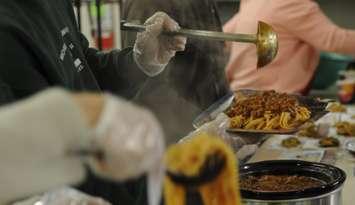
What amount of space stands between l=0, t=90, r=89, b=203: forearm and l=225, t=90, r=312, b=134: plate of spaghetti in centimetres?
108

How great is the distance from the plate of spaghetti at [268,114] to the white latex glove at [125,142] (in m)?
1.04

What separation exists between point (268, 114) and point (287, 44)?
0.94m

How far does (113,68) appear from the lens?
163cm

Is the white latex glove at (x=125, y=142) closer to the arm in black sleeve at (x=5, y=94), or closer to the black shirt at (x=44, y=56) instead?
the black shirt at (x=44, y=56)

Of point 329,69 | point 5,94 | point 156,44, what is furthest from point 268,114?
point 329,69

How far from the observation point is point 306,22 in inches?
95.8

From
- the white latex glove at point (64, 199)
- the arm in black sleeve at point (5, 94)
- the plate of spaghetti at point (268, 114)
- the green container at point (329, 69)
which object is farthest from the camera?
the green container at point (329, 69)

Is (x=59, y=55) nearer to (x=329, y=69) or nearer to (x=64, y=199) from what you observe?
(x=64, y=199)

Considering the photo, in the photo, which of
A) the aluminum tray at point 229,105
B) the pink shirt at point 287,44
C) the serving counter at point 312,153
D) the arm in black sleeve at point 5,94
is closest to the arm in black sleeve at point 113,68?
the aluminum tray at point 229,105

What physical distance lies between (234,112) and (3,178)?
1245 mm

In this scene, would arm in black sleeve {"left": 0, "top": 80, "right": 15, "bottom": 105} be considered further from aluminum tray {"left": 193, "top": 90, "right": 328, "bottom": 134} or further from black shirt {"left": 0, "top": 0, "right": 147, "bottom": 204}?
aluminum tray {"left": 193, "top": 90, "right": 328, "bottom": 134}

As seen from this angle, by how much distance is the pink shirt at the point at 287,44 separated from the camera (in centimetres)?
238

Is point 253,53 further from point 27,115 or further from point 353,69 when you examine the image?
point 27,115

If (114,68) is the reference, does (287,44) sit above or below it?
below
